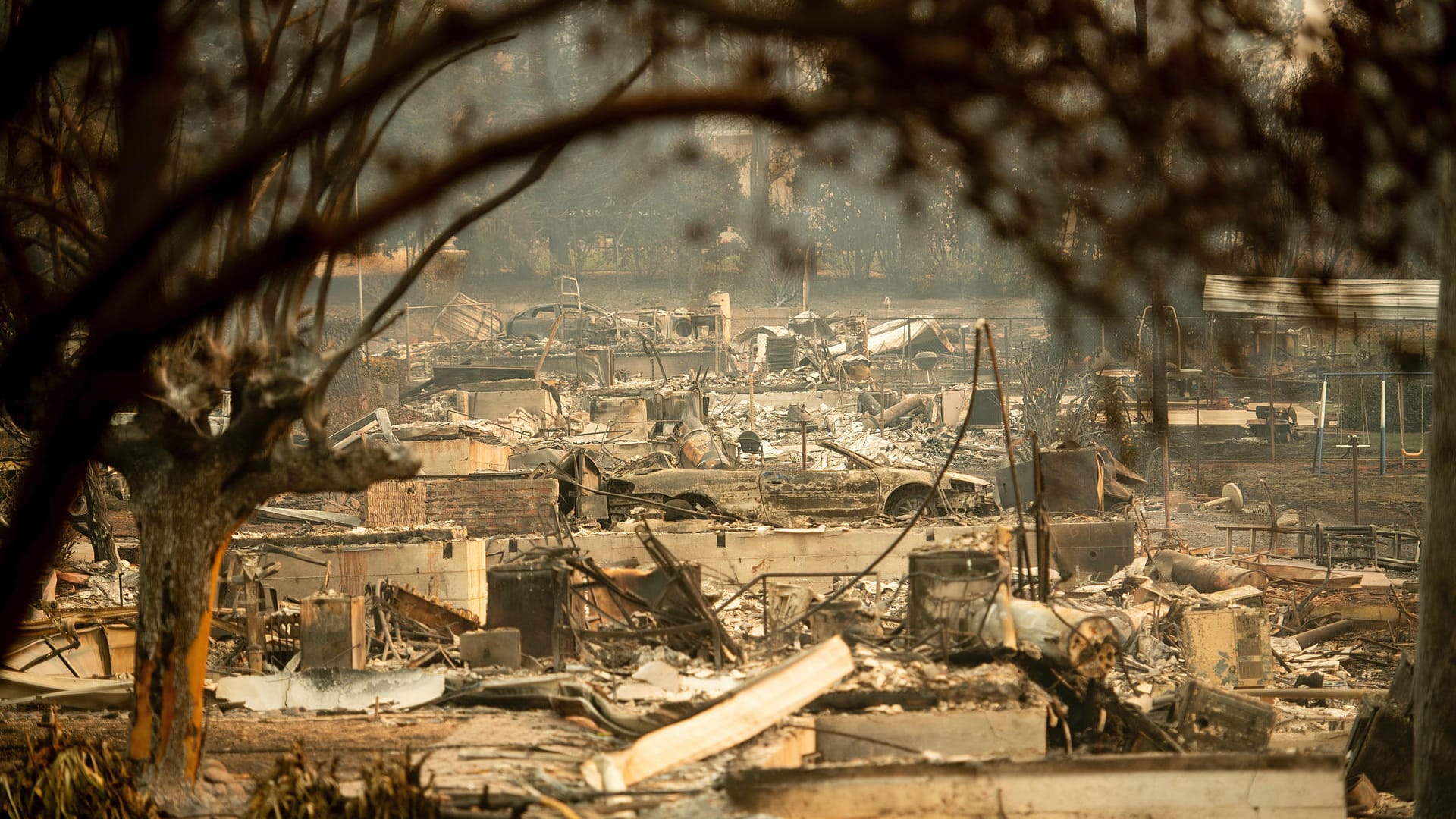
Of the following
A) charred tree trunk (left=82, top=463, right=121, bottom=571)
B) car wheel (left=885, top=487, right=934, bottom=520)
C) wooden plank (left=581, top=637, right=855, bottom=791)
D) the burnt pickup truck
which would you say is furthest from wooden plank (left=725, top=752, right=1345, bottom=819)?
charred tree trunk (left=82, top=463, right=121, bottom=571)

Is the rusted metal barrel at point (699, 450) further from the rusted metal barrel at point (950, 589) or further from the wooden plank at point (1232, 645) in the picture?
the rusted metal barrel at point (950, 589)

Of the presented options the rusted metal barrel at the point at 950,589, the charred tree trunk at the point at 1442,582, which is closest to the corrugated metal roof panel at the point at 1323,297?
the charred tree trunk at the point at 1442,582

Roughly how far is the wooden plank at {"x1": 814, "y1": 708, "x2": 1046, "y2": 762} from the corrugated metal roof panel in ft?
10.5

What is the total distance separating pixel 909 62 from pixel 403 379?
36.7 meters

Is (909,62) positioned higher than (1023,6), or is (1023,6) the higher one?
(1023,6)

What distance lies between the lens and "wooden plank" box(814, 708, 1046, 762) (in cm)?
848

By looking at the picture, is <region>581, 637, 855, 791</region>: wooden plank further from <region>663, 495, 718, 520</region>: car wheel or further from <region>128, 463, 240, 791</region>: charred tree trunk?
<region>663, 495, 718, 520</region>: car wheel

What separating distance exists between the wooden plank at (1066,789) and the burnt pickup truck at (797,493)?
10995mm

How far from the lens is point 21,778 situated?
547 cm

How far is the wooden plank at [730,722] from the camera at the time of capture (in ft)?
23.2

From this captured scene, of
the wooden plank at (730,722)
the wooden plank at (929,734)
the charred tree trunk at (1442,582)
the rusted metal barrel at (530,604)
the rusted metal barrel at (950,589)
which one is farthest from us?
the rusted metal barrel at (530,604)

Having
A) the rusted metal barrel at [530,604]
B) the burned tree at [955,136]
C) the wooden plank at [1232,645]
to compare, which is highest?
the burned tree at [955,136]

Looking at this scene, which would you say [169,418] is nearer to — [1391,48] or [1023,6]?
[1023,6]

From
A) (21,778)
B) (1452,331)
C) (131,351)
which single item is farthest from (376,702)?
(1452,331)
